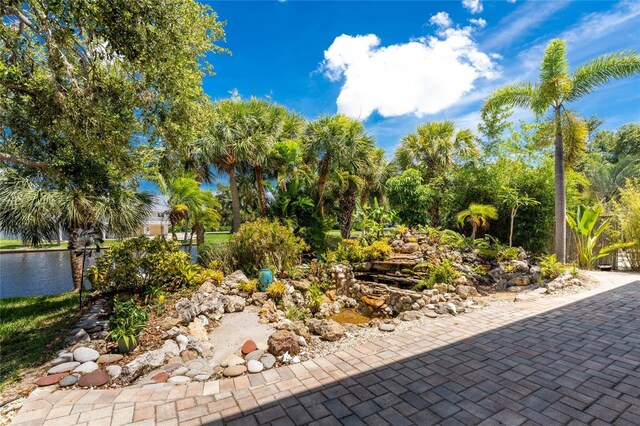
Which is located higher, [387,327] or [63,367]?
[63,367]

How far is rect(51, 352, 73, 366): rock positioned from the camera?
3.56 m

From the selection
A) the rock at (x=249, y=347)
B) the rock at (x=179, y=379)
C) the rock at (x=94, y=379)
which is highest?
the rock at (x=94, y=379)

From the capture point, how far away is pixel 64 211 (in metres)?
7.02

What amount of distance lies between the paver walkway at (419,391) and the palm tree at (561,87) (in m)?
5.88

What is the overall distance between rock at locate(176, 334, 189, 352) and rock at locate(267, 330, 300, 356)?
121 cm

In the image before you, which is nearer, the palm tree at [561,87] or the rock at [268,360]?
the rock at [268,360]

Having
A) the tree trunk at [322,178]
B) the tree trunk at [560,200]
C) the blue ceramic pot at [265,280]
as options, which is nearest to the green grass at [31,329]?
the blue ceramic pot at [265,280]

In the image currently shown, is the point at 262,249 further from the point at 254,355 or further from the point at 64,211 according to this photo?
the point at 64,211

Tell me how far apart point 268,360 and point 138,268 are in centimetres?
367

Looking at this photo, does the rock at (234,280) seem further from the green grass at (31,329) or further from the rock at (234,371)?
the rock at (234,371)

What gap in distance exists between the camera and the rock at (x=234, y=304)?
5594 mm

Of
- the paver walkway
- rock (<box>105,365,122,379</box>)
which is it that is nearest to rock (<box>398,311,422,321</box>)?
the paver walkway

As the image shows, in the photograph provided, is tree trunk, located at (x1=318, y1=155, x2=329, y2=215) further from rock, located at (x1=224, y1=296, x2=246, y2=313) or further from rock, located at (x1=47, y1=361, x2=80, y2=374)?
rock, located at (x1=47, y1=361, x2=80, y2=374)

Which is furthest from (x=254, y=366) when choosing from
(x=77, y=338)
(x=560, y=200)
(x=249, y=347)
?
(x=560, y=200)
